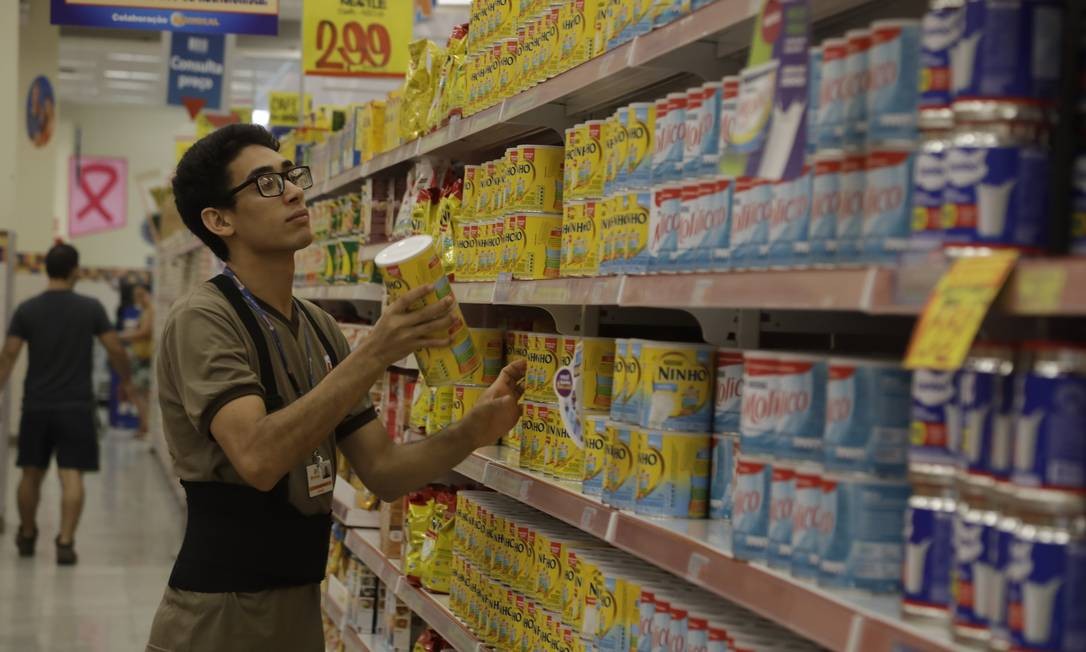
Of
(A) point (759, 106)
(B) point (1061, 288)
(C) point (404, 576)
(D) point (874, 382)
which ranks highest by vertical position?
(A) point (759, 106)

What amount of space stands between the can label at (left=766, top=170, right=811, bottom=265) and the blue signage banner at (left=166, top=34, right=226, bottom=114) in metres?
10.8

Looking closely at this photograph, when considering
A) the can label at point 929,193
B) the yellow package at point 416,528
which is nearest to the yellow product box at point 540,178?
the yellow package at point 416,528

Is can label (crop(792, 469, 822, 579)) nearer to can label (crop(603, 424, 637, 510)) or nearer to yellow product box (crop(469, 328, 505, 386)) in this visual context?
can label (crop(603, 424, 637, 510))

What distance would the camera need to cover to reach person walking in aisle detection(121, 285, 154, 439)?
15586mm

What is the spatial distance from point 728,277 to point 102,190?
22816 millimetres

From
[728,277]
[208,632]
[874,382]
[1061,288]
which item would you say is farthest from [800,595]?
[208,632]

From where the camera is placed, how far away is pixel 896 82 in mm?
1522

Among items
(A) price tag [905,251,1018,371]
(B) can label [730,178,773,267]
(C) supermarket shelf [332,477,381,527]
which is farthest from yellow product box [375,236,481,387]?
(C) supermarket shelf [332,477,381,527]

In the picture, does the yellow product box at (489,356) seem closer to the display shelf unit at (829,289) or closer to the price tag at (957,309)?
the display shelf unit at (829,289)

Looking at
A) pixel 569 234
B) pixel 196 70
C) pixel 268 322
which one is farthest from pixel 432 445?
pixel 196 70

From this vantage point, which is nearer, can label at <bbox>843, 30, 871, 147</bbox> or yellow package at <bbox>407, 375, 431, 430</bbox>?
can label at <bbox>843, 30, 871, 147</bbox>

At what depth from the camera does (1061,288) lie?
1171mm

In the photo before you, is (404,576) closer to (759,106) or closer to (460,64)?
(460,64)

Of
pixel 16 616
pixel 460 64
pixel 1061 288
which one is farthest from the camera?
pixel 16 616
